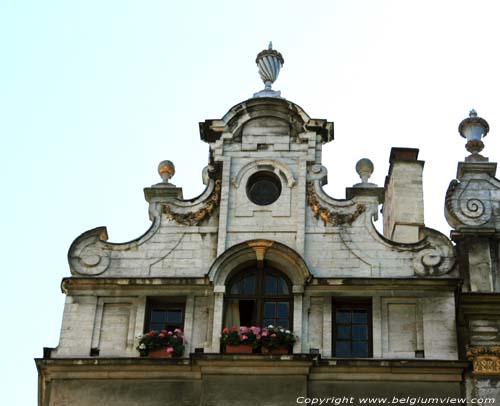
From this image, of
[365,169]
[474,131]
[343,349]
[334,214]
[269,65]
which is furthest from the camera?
[269,65]

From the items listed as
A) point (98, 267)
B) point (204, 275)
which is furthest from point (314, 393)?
point (98, 267)

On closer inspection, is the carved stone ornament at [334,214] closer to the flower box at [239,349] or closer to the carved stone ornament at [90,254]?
the flower box at [239,349]

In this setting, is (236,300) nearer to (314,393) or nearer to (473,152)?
(314,393)

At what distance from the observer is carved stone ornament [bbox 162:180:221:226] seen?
24938 millimetres

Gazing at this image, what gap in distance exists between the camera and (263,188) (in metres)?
25.4

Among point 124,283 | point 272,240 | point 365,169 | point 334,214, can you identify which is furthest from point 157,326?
point 365,169

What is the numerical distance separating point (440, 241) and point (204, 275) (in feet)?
14.1

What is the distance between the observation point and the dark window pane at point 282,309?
78.2ft

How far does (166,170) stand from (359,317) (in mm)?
4863

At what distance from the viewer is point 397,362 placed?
2278 centimetres

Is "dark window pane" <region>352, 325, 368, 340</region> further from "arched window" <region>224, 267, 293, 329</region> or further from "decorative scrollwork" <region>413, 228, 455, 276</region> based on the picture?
"decorative scrollwork" <region>413, 228, 455, 276</region>

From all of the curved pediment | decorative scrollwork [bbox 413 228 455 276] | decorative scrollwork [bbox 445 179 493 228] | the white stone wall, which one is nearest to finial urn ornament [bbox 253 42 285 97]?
the curved pediment

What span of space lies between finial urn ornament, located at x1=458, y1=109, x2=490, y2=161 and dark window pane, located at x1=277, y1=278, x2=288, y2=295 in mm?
4846

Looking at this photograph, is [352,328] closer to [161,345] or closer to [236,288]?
[236,288]
